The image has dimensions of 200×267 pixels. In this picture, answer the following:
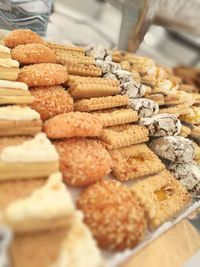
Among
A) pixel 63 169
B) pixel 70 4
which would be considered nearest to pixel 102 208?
pixel 63 169

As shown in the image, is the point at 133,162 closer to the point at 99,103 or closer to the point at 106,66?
the point at 99,103

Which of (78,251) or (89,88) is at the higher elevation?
(89,88)

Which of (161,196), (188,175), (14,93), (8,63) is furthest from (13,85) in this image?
(188,175)

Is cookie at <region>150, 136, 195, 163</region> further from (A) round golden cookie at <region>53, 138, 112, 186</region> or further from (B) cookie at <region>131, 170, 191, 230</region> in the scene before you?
(A) round golden cookie at <region>53, 138, 112, 186</region>

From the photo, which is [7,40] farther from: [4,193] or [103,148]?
[4,193]

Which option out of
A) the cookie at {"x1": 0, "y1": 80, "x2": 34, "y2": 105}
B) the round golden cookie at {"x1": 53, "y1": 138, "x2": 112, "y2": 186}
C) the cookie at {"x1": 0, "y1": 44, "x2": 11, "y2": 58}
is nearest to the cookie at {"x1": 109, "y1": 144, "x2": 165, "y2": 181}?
the round golden cookie at {"x1": 53, "y1": 138, "x2": 112, "y2": 186}

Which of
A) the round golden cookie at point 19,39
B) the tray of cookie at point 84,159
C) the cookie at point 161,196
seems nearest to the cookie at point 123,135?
the tray of cookie at point 84,159

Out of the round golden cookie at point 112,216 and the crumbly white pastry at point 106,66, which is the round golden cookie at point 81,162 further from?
the crumbly white pastry at point 106,66
